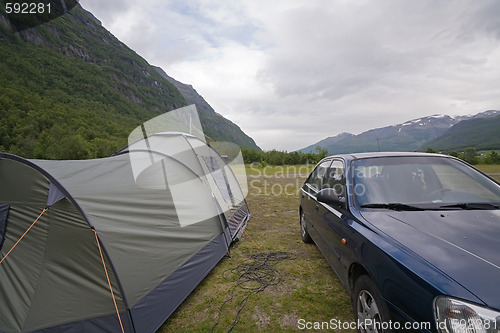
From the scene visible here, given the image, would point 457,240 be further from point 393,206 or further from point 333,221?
point 333,221

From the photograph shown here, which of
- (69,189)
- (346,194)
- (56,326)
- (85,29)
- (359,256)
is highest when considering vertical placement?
(85,29)

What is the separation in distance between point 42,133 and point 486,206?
60708mm

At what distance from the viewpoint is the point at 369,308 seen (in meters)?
2.24

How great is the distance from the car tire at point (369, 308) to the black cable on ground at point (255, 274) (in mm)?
1468

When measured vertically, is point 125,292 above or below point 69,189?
below

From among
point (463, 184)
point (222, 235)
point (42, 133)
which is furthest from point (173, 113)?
point (42, 133)

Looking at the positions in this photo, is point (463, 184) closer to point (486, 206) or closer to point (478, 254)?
point (486, 206)

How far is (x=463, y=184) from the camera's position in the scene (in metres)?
3.05

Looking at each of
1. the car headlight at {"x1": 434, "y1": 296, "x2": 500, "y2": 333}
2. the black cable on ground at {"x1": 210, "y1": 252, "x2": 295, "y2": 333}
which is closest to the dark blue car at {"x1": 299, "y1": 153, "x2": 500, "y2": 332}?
the car headlight at {"x1": 434, "y1": 296, "x2": 500, "y2": 333}

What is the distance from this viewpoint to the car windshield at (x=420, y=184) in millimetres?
2752

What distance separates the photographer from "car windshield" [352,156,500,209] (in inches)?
108

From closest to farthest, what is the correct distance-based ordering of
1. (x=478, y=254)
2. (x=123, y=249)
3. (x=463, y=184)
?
(x=478, y=254) → (x=123, y=249) → (x=463, y=184)

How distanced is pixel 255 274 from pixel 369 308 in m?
2.23

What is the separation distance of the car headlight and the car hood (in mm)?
67
